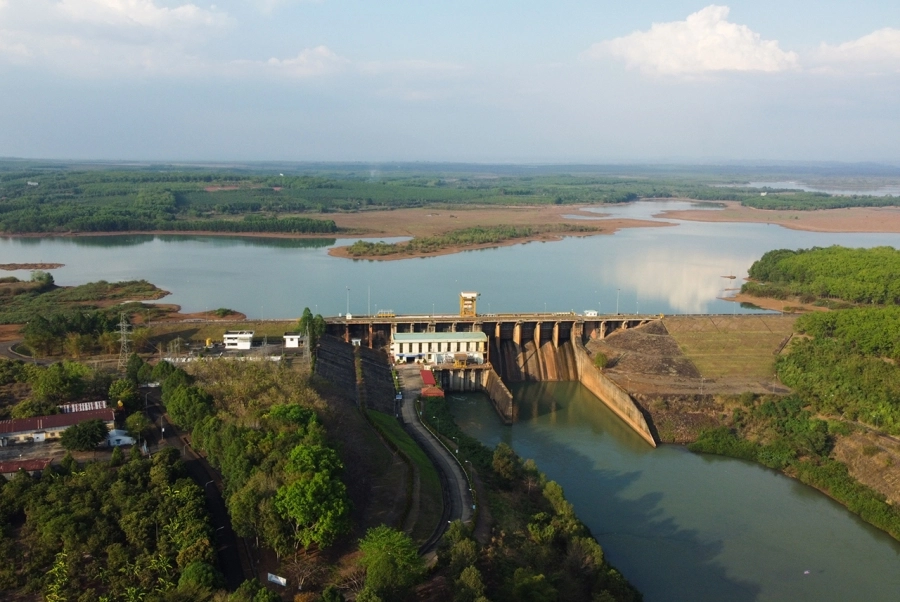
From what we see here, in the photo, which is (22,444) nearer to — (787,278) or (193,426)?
(193,426)

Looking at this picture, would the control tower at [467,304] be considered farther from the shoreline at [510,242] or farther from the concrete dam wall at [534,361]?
the shoreline at [510,242]

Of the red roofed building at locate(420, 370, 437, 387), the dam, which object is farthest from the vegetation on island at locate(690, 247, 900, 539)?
the red roofed building at locate(420, 370, 437, 387)

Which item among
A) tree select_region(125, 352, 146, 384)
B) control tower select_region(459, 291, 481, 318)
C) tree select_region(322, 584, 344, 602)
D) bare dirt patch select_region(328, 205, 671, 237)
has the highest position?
bare dirt patch select_region(328, 205, 671, 237)

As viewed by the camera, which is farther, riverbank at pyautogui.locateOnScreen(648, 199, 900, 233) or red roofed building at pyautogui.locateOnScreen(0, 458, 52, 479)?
riverbank at pyautogui.locateOnScreen(648, 199, 900, 233)

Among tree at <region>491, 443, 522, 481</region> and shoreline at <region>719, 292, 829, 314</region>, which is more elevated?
shoreline at <region>719, 292, 829, 314</region>

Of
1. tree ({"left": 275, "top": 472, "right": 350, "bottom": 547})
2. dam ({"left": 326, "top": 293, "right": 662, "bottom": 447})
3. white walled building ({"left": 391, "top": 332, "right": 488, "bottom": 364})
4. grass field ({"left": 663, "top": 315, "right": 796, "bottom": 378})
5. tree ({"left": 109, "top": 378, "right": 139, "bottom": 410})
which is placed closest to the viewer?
tree ({"left": 275, "top": 472, "right": 350, "bottom": 547})

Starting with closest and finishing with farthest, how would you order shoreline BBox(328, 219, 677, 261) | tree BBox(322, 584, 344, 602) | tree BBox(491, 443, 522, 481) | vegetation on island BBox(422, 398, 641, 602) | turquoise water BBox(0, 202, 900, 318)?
tree BBox(322, 584, 344, 602), vegetation on island BBox(422, 398, 641, 602), tree BBox(491, 443, 522, 481), turquoise water BBox(0, 202, 900, 318), shoreline BBox(328, 219, 677, 261)

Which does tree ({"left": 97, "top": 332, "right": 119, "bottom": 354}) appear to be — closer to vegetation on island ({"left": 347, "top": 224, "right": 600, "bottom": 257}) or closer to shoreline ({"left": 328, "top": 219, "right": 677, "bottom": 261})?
shoreline ({"left": 328, "top": 219, "right": 677, "bottom": 261})
